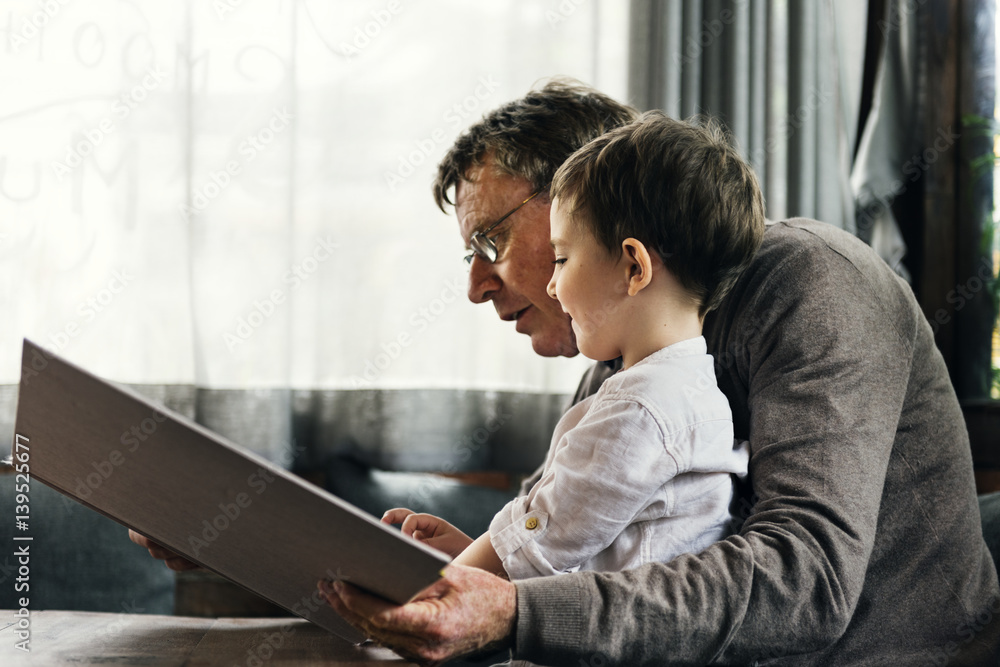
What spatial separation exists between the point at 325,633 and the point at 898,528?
75cm

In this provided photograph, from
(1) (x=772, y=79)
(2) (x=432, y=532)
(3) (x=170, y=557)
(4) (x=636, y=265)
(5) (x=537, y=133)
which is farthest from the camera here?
(1) (x=772, y=79)

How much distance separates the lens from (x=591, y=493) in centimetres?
87

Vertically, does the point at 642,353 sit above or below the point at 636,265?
below

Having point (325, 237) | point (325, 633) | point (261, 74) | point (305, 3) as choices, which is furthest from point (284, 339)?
point (325, 633)

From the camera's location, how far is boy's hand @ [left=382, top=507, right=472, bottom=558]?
3.97ft

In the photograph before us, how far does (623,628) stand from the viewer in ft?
2.66

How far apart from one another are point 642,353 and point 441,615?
1.35 feet

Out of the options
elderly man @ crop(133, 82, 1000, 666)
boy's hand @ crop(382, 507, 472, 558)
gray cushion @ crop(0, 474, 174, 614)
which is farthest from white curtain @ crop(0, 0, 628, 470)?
elderly man @ crop(133, 82, 1000, 666)

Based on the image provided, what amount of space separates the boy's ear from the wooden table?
51 cm

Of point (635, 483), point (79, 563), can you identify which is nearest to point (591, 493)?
point (635, 483)

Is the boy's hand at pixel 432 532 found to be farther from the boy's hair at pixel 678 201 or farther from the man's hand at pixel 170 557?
the boy's hair at pixel 678 201

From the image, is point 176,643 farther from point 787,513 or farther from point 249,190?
point 249,190

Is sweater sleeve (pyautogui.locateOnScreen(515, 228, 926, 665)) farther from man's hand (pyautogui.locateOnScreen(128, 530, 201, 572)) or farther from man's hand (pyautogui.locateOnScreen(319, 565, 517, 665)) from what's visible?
man's hand (pyautogui.locateOnScreen(128, 530, 201, 572))

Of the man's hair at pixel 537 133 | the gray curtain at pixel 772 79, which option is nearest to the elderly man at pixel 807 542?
the man's hair at pixel 537 133
